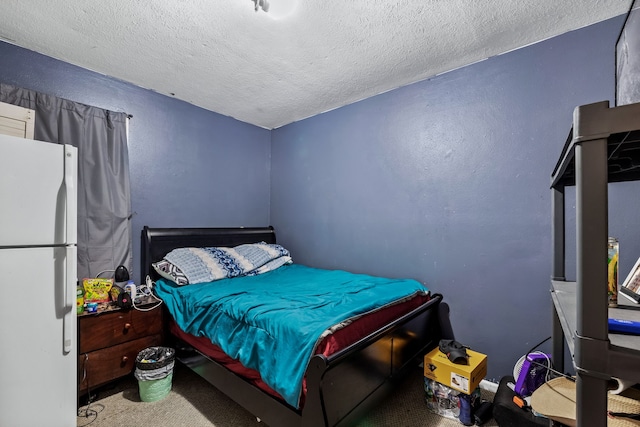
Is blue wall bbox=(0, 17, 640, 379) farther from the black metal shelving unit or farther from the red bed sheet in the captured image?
the black metal shelving unit

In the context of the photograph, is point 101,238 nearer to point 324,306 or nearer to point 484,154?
point 324,306

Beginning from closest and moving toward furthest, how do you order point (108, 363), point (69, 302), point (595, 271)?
point (595, 271)
point (69, 302)
point (108, 363)

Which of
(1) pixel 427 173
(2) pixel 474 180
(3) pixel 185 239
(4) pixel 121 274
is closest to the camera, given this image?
(2) pixel 474 180

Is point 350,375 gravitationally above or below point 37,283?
below

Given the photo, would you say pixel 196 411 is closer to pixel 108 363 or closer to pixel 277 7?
pixel 108 363

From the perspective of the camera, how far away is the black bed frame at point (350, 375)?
129 centimetres

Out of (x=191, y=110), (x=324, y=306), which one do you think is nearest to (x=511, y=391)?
(x=324, y=306)

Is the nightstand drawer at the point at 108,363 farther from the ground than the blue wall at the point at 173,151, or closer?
closer

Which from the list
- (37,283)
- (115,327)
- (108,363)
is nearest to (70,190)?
(37,283)

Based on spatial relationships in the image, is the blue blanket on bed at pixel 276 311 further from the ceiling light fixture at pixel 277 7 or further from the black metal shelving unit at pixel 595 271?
the ceiling light fixture at pixel 277 7

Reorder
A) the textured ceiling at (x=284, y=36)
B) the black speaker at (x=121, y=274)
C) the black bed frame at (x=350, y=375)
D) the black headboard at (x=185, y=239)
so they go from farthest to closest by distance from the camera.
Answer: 1. the black headboard at (x=185, y=239)
2. the black speaker at (x=121, y=274)
3. the textured ceiling at (x=284, y=36)
4. the black bed frame at (x=350, y=375)

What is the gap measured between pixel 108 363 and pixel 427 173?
2895 mm

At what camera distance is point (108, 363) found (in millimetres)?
2059

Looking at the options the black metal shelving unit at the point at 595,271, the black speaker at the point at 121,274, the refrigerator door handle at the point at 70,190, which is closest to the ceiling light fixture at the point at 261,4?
the refrigerator door handle at the point at 70,190
